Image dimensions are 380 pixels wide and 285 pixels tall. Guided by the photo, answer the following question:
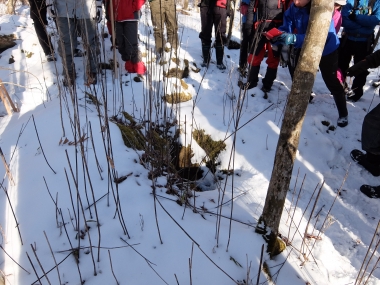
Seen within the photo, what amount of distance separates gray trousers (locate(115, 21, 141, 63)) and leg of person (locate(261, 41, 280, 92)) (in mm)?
1860

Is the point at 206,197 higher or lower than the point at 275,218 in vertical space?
lower

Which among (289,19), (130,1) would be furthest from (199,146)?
(130,1)

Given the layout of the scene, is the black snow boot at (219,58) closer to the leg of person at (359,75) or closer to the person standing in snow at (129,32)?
the person standing in snow at (129,32)

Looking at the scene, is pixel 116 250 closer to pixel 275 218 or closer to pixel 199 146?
pixel 275 218

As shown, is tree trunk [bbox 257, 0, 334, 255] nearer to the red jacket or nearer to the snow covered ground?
the snow covered ground

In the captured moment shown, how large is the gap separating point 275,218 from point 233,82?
3.14 metres

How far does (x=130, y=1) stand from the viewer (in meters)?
3.57

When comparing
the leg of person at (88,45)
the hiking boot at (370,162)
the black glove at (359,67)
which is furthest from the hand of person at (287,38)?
the leg of person at (88,45)

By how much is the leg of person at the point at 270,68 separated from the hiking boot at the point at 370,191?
198 centimetres

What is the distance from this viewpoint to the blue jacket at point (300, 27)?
2887 millimetres

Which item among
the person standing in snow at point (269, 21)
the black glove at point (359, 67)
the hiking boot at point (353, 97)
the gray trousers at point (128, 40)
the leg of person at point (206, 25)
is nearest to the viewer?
the black glove at point (359, 67)

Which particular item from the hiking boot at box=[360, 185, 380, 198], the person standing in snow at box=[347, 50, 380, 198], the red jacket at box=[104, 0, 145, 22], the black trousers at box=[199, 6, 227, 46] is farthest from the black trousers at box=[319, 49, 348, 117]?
the red jacket at box=[104, 0, 145, 22]

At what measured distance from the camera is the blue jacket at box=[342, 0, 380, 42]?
128 inches

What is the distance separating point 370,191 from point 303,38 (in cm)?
173
